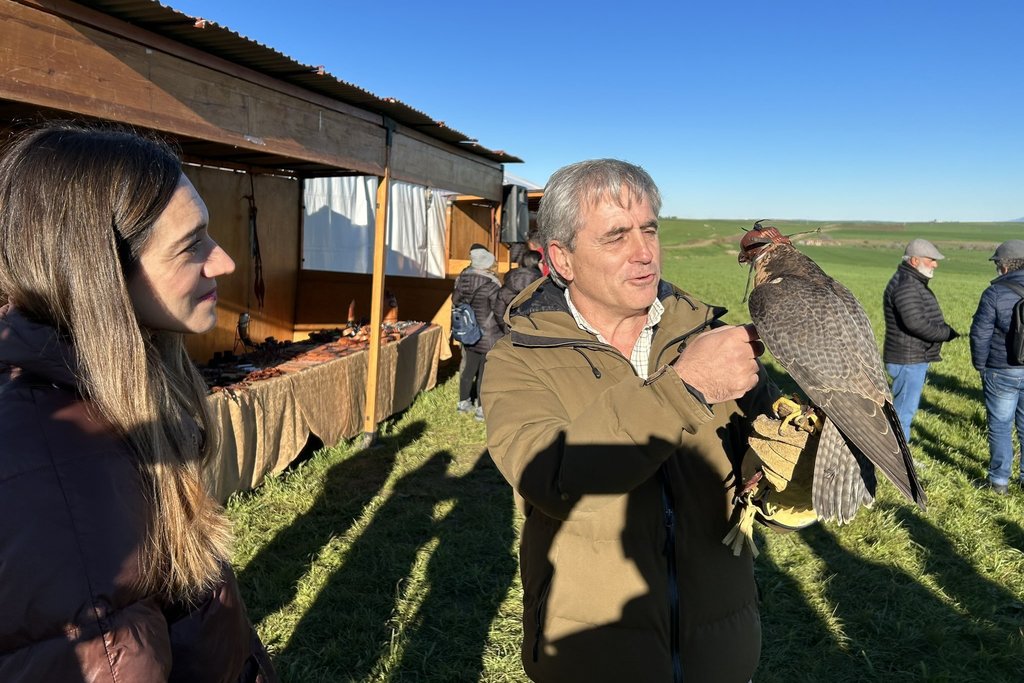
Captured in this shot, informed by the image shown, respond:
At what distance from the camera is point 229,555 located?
1.35 m

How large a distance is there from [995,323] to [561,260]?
5.73m

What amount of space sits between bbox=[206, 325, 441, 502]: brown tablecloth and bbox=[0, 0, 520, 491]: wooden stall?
0.34m

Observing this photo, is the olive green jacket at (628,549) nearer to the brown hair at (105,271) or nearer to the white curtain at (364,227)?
the brown hair at (105,271)

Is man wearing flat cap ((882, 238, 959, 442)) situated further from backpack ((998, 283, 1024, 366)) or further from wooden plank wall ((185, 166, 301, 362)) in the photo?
wooden plank wall ((185, 166, 301, 362))

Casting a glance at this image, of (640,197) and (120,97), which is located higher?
(120,97)

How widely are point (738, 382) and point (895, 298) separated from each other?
5.82 metres

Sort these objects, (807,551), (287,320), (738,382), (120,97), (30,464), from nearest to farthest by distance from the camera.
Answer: (30,464) < (738,382) < (120,97) < (807,551) < (287,320)

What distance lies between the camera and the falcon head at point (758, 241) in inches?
97.4

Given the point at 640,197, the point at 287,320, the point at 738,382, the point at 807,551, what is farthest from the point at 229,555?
the point at 287,320

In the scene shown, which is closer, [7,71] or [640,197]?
[640,197]

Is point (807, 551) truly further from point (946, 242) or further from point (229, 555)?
point (946, 242)

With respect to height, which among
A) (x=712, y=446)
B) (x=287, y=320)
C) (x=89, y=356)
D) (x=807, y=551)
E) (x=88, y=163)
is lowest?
(x=807, y=551)

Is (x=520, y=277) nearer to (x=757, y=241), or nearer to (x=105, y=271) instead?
(x=757, y=241)

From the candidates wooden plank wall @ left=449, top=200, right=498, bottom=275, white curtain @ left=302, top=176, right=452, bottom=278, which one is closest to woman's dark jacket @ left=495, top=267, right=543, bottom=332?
white curtain @ left=302, top=176, right=452, bottom=278
